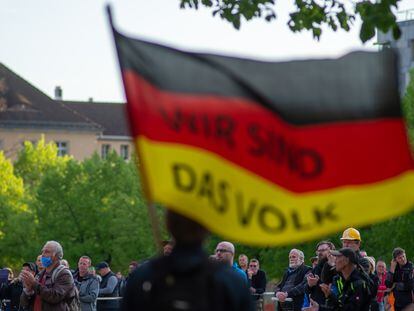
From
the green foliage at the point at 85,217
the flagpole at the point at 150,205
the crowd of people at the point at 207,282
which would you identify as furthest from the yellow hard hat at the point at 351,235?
Result: the green foliage at the point at 85,217

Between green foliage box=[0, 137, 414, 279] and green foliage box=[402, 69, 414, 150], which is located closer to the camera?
green foliage box=[402, 69, 414, 150]

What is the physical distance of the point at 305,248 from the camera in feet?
177

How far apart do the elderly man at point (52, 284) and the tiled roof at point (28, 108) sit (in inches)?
4419

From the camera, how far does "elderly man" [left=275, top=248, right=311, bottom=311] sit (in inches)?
781

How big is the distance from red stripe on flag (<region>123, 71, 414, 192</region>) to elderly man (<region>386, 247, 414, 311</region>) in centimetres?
1795

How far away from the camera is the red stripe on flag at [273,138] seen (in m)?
6.93

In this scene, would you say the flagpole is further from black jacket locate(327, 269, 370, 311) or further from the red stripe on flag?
black jacket locate(327, 269, 370, 311)

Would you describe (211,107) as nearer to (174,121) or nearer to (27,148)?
(174,121)

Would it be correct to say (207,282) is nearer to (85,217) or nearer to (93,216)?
(93,216)

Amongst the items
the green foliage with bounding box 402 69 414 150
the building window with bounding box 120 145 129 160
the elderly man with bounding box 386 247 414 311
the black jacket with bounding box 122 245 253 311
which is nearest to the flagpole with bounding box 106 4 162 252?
the black jacket with bounding box 122 245 253 311

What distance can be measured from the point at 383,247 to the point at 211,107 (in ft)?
149

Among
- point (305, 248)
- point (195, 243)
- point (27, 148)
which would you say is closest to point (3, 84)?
point (27, 148)

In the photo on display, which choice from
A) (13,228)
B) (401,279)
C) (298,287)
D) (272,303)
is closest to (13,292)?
(401,279)

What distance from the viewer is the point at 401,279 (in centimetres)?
2538
